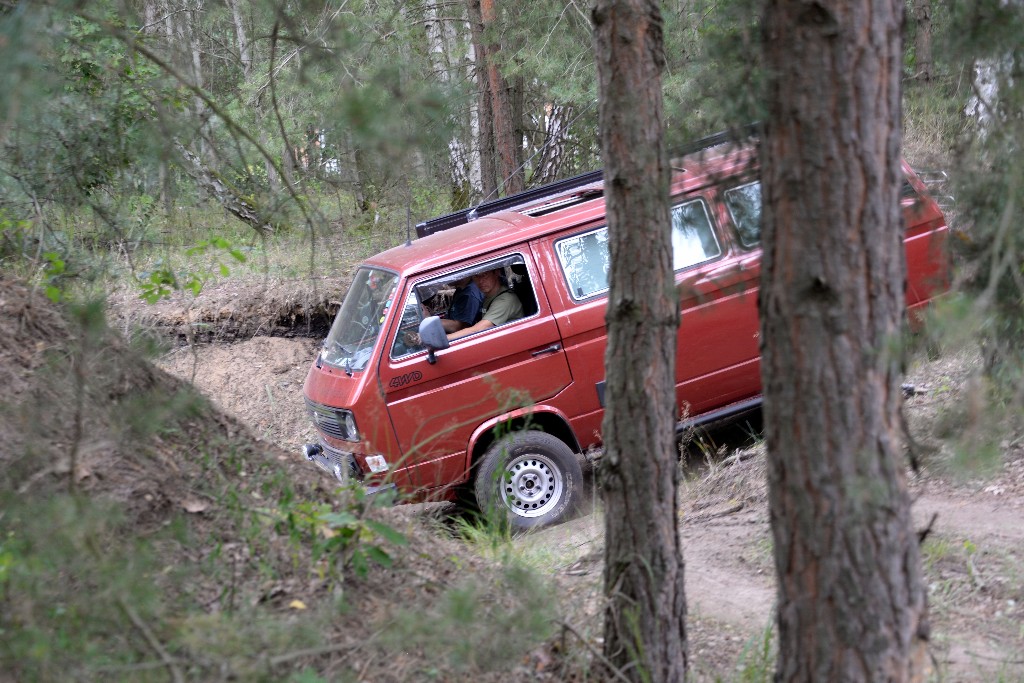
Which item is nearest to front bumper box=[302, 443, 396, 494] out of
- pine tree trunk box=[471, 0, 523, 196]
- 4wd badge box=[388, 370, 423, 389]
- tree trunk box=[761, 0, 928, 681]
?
4wd badge box=[388, 370, 423, 389]

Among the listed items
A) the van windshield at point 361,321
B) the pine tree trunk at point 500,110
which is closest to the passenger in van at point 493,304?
the van windshield at point 361,321

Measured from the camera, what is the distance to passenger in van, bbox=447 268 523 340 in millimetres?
6996

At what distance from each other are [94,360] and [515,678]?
2.29m

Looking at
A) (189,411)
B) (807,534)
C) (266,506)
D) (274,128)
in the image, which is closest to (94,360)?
(189,411)

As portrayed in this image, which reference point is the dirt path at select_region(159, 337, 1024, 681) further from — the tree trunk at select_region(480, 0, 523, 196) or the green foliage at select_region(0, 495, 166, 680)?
the tree trunk at select_region(480, 0, 523, 196)

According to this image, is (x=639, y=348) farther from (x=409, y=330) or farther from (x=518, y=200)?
(x=518, y=200)

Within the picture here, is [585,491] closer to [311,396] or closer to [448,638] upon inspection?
[311,396]

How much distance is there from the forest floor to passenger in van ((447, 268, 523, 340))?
142 centimetres

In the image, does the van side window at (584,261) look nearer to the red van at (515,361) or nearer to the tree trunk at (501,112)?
the red van at (515,361)

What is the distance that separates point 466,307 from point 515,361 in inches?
25.4

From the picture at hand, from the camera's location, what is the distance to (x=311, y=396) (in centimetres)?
741

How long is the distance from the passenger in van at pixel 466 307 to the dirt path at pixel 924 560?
1.73 m

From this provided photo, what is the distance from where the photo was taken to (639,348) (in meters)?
3.49

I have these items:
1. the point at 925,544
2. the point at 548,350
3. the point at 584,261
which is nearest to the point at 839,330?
the point at 925,544
